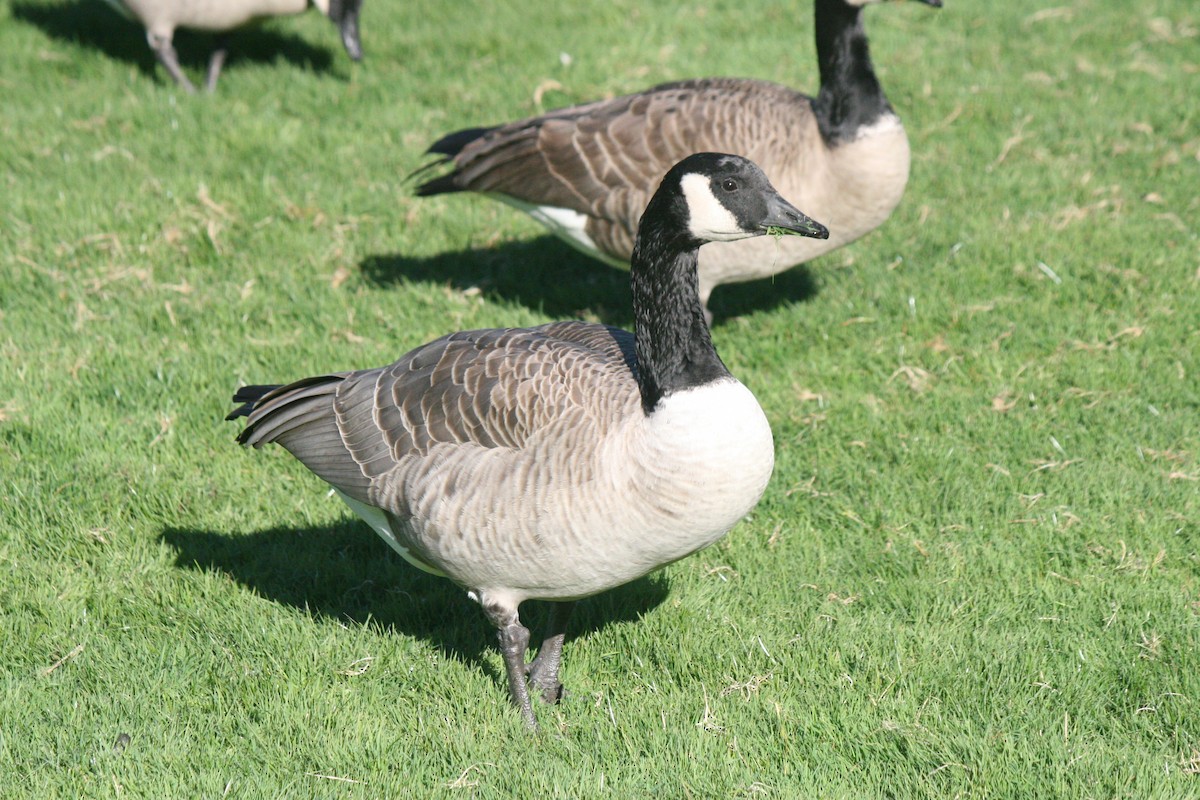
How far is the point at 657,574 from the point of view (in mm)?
4918

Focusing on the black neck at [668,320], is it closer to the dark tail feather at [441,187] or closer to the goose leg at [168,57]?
the dark tail feather at [441,187]

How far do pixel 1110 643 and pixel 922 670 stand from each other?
27.0 inches

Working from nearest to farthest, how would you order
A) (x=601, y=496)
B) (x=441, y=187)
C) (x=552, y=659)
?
(x=601, y=496) < (x=552, y=659) < (x=441, y=187)

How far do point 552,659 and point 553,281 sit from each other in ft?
10.9

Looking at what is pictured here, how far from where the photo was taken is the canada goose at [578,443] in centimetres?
370

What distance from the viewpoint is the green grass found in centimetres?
397

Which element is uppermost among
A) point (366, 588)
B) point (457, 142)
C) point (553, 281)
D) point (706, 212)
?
point (706, 212)

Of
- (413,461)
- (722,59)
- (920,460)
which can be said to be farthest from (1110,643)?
(722,59)

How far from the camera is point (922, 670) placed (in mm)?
4223

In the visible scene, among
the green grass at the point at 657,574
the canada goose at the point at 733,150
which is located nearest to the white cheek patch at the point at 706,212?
the green grass at the point at 657,574

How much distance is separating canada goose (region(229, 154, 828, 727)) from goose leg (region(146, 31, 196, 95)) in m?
5.69

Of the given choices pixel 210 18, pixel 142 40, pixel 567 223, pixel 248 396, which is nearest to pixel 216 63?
pixel 210 18

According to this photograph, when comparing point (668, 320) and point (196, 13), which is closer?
point (668, 320)

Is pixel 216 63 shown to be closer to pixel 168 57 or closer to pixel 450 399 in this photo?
pixel 168 57
